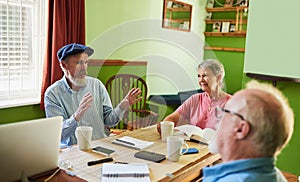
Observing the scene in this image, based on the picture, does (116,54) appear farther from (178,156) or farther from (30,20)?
(178,156)

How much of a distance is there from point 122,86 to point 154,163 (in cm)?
188

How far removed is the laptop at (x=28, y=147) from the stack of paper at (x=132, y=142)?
0.46 meters

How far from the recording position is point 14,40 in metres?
2.77

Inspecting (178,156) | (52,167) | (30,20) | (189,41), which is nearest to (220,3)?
(189,41)

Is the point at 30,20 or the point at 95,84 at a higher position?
the point at 30,20

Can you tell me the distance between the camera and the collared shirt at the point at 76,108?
78.4 inches

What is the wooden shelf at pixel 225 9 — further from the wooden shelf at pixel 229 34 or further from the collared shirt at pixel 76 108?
the collared shirt at pixel 76 108

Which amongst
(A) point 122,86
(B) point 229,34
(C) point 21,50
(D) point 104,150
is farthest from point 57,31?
(B) point 229,34

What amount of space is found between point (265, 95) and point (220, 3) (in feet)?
14.5

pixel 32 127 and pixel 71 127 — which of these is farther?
pixel 71 127

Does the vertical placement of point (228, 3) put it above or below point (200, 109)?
above

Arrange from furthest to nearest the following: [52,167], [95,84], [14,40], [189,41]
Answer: [189,41]
[14,40]
[95,84]
[52,167]

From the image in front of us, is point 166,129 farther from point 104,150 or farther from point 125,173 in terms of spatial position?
point 125,173

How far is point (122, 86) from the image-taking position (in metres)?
3.26
